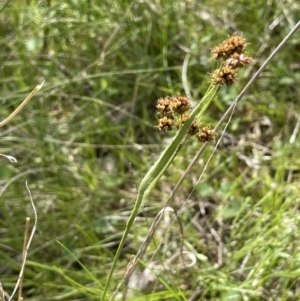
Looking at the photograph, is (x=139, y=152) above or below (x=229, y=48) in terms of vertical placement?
below

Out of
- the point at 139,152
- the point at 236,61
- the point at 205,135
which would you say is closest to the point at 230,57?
the point at 236,61

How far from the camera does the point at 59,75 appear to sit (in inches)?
62.9

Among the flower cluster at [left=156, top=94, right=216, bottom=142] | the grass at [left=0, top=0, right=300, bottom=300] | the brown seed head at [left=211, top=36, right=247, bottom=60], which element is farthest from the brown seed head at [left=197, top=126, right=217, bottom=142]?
the grass at [left=0, top=0, right=300, bottom=300]

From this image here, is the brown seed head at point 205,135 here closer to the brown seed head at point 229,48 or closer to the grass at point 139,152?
the brown seed head at point 229,48

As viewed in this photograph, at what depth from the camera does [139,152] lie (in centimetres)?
148

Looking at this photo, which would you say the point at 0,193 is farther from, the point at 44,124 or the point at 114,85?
the point at 114,85

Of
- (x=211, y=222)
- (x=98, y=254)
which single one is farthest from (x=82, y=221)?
(x=211, y=222)

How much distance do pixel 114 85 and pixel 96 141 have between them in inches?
7.9

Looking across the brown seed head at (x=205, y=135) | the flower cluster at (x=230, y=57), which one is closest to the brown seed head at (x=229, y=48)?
the flower cluster at (x=230, y=57)

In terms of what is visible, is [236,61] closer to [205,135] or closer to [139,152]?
[205,135]

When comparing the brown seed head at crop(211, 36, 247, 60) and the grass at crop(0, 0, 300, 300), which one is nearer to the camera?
the brown seed head at crop(211, 36, 247, 60)

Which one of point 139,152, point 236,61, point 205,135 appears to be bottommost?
point 139,152

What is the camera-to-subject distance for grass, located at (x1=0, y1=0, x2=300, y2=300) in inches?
44.1

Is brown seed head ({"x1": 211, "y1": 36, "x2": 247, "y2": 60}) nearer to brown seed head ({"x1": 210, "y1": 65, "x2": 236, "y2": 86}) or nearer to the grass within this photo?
brown seed head ({"x1": 210, "y1": 65, "x2": 236, "y2": 86})
